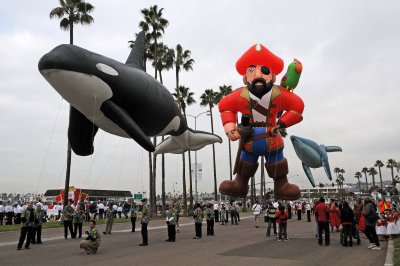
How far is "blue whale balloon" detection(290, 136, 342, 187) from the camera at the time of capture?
1205 centimetres

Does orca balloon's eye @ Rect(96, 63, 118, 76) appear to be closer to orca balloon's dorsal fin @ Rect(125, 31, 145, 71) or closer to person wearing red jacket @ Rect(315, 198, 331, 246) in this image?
orca balloon's dorsal fin @ Rect(125, 31, 145, 71)

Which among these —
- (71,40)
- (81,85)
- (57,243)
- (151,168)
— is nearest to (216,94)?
(151,168)

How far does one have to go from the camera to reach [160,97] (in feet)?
36.0

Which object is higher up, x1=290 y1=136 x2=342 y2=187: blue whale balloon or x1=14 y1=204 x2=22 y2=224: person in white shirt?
x1=290 y1=136 x2=342 y2=187: blue whale balloon

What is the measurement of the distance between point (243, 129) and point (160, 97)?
2474mm

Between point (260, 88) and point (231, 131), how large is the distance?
1.45 m

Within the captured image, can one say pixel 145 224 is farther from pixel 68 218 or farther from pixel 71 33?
pixel 71 33

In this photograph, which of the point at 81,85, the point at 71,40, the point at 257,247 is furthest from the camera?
the point at 71,40

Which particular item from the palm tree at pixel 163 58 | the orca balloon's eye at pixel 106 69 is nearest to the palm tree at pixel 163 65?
the palm tree at pixel 163 58

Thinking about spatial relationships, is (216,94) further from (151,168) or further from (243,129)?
(243,129)

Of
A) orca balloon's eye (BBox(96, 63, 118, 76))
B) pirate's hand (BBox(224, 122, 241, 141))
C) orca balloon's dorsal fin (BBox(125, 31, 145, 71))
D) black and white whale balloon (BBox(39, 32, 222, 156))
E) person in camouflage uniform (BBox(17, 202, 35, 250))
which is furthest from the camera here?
person in camouflage uniform (BBox(17, 202, 35, 250))

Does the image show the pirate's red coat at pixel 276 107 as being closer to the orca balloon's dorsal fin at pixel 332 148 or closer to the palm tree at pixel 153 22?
the orca balloon's dorsal fin at pixel 332 148

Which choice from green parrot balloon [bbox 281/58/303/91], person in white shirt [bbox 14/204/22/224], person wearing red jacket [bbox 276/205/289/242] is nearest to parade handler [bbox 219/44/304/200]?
green parrot balloon [bbox 281/58/303/91]

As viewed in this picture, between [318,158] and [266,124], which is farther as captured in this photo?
[318,158]
